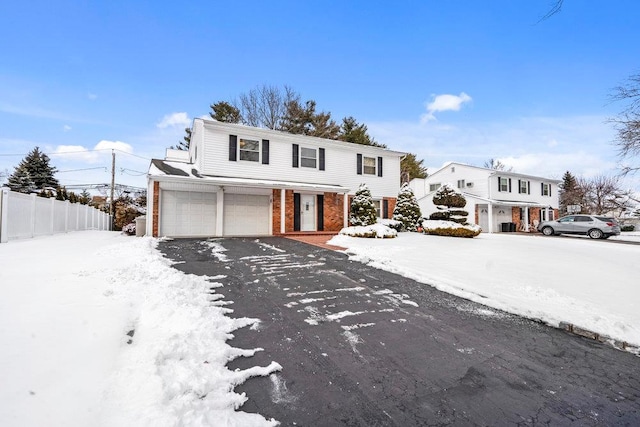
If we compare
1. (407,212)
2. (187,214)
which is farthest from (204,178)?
(407,212)

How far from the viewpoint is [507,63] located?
10.2 meters

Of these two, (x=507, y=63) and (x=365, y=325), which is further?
(x=507, y=63)

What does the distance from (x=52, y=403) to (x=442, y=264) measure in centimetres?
715

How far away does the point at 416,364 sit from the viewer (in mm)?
2703

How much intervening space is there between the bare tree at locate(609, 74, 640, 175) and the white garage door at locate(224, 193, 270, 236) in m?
15.6

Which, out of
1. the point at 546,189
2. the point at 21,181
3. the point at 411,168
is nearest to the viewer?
the point at 21,181

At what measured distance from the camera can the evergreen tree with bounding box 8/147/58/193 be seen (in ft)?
85.1

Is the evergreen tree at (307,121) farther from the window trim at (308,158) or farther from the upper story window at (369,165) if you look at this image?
the window trim at (308,158)

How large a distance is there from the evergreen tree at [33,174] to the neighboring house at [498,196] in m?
37.0

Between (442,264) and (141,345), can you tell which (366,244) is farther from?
(141,345)

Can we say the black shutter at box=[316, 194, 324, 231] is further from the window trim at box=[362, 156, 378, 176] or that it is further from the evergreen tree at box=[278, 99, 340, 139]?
the evergreen tree at box=[278, 99, 340, 139]

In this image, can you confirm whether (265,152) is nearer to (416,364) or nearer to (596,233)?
(416,364)

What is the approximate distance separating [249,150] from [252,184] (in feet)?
7.91

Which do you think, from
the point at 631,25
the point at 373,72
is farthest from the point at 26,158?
the point at 631,25
